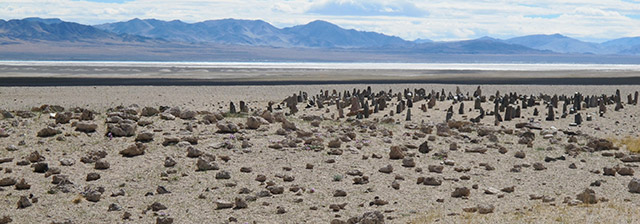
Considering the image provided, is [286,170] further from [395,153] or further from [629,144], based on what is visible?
[629,144]

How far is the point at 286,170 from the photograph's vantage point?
40.0 feet

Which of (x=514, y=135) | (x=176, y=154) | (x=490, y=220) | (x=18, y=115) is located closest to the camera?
(x=490, y=220)

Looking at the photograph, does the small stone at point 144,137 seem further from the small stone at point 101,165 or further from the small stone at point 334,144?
the small stone at point 334,144

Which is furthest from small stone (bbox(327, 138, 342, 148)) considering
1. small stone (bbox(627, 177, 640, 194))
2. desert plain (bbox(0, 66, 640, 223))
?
small stone (bbox(627, 177, 640, 194))

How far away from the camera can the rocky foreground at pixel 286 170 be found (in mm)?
9703

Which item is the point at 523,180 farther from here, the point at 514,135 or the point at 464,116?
the point at 464,116

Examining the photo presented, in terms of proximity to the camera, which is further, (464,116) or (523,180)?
(464,116)

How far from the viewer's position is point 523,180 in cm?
1192

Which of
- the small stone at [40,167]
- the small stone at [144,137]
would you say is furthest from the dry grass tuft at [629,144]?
the small stone at [40,167]

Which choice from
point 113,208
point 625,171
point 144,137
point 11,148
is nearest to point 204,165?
point 144,137

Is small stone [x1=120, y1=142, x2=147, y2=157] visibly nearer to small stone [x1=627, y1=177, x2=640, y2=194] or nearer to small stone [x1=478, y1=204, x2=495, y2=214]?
small stone [x1=478, y1=204, x2=495, y2=214]

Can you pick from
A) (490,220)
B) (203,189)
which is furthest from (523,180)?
(203,189)

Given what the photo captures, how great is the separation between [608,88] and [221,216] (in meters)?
39.9

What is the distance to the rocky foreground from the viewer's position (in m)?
9.70
